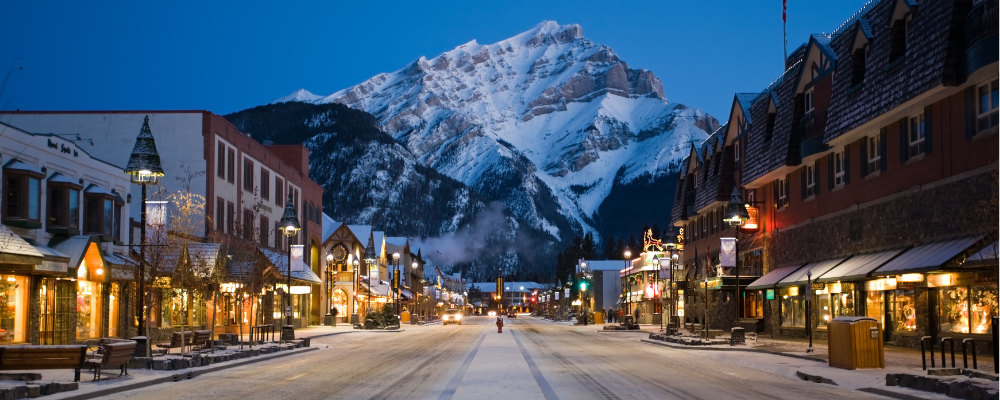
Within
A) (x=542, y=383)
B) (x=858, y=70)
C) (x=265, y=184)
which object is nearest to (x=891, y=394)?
(x=542, y=383)

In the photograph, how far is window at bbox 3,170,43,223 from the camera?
32688mm

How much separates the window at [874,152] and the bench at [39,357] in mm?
28641

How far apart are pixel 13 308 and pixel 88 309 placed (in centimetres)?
557

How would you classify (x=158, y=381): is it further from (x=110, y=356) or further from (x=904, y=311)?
(x=904, y=311)

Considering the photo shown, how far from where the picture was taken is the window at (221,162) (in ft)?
180

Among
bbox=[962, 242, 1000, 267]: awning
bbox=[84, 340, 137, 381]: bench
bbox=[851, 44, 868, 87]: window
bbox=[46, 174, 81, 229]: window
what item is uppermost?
bbox=[851, 44, 868, 87]: window

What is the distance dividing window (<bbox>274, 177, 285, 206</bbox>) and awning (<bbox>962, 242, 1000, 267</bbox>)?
171 ft

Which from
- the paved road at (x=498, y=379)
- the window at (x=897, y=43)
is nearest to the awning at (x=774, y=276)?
the paved road at (x=498, y=379)

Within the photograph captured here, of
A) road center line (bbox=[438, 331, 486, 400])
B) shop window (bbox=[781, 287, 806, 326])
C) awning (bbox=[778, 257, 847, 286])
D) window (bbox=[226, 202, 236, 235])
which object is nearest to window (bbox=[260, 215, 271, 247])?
window (bbox=[226, 202, 236, 235])

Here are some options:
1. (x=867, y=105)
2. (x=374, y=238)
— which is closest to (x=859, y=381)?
(x=867, y=105)

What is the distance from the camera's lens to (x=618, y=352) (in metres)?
34.9

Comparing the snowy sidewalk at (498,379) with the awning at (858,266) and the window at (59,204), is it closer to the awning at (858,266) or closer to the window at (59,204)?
the awning at (858,266)

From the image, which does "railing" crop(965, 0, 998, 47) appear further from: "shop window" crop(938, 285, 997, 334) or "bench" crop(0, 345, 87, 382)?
"bench" crop(0, 345, 87, 382)

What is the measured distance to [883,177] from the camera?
3619 cm
